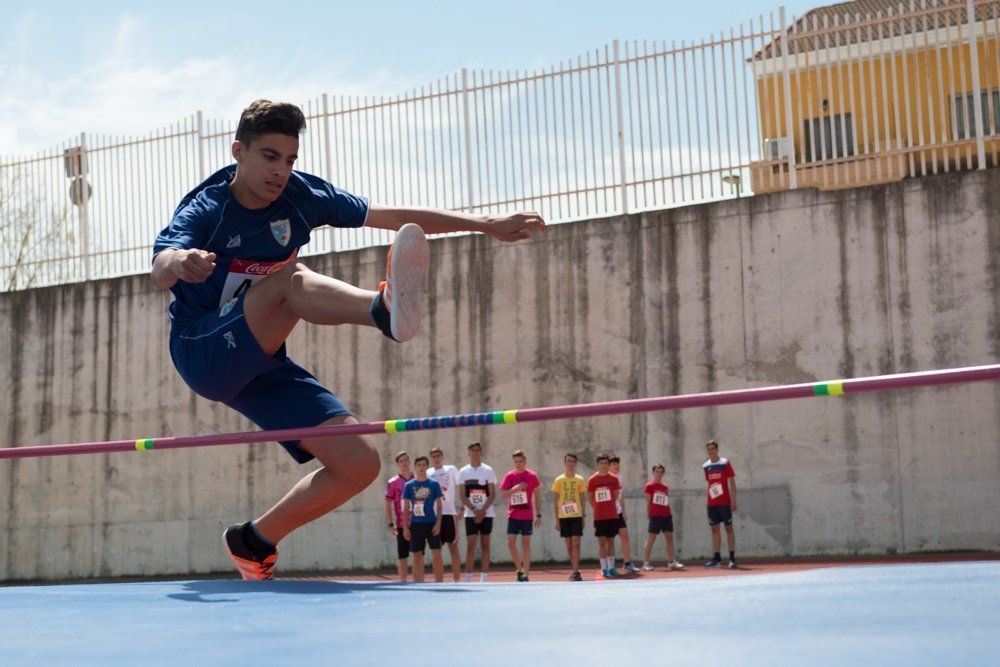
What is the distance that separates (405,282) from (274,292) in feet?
1.71

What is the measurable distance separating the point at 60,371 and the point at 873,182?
10855 millimetres

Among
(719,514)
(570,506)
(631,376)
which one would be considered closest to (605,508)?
(570,506)

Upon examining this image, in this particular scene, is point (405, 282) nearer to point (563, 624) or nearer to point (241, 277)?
point (241, 277)

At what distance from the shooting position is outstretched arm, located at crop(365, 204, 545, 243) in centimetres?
483

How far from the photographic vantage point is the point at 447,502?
13.6 meters

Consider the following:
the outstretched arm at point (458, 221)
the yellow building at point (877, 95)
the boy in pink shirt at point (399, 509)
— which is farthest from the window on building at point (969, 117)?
the outstretched arm at point (458, 221)

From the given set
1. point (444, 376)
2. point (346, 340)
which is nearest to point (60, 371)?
point (346, 340)

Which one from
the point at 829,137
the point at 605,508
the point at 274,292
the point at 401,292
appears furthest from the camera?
the point at 829,137

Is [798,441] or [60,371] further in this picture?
[60,371]

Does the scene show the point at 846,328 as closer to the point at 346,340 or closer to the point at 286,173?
the point at 346,340

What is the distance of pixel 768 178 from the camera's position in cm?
1387

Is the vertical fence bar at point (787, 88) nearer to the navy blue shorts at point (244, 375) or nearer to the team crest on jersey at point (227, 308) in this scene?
the navy blue shorts at point (244, 375)

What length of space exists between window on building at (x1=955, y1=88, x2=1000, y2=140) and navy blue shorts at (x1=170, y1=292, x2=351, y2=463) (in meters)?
10.2

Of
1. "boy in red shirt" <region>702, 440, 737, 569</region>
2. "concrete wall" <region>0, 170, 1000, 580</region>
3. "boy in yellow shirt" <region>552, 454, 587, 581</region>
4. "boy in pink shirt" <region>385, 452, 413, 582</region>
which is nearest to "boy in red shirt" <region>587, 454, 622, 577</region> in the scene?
"boy in yellow shirt" <region>552, 454, 587, 581</region>
